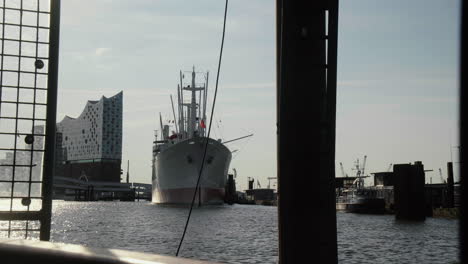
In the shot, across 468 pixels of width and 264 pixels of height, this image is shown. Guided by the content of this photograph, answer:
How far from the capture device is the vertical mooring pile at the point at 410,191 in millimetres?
57175

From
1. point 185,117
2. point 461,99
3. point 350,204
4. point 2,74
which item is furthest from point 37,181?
point 185,117

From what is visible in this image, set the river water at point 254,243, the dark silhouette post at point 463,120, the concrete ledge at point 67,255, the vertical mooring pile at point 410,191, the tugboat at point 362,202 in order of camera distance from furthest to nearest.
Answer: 1. the tugboat at point 362,202
2. the vertical mooring pile at point 410,191
3. the river water at point 254,243
4. the concrete ledge at point 67,255
5. the dark silhouette post at point 463,120

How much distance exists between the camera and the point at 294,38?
3.81m

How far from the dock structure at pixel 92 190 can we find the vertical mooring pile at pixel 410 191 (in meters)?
133

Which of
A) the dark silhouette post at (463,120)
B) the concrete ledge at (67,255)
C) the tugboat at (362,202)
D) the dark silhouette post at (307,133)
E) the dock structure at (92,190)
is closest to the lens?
the dark silhouette post at (463,120)

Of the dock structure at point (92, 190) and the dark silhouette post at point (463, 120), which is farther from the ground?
the dark silhouette post at point (463, 120)

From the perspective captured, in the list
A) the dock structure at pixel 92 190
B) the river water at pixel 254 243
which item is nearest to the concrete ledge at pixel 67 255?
the river water at pixel 254 243

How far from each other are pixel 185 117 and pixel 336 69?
92.9 meters

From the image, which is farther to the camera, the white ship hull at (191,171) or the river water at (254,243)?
the white ship hull at (191,171)

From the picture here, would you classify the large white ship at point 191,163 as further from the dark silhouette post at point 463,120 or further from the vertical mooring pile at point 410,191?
the dark silhouette post at point 463,120

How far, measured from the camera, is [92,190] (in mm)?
173500

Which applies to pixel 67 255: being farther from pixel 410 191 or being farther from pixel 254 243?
pixel 410 191

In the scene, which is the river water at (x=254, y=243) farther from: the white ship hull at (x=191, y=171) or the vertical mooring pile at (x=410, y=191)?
the white ship hull at (x=191, y=171)

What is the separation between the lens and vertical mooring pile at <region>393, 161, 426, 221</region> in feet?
188
